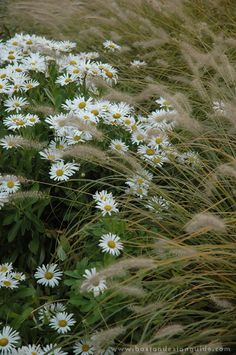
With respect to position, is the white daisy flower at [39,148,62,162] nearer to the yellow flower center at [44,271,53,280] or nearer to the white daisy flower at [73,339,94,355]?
the yellow flower center at [44,271,53,280]

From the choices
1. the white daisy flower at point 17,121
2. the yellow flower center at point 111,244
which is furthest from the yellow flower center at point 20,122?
the yellow flower center at point 111,244

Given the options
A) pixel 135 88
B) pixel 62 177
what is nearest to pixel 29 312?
pixel 62 177

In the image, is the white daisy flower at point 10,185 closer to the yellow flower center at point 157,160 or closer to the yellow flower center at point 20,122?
the yellow flower center at point 20,122

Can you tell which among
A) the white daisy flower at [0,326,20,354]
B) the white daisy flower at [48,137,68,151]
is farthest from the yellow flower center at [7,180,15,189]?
the white daisy flower at [0,326,20,354]

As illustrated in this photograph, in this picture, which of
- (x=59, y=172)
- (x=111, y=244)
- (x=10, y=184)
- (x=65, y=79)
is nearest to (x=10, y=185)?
(x=10, y=184)

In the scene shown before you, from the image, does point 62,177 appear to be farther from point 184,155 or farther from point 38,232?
point 184,155
